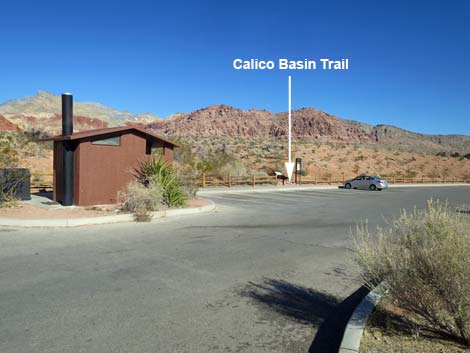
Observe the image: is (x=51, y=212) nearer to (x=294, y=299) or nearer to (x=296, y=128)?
(x=294, y=299)

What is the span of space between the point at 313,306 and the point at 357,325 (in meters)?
1.18

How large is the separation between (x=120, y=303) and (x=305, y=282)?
9.26 feet

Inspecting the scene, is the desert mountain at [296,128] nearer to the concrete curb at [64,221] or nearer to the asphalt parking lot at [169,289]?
the concrete curb at [64,221]

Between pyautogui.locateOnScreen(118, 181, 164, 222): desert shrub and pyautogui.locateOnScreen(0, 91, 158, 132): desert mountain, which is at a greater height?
pyautogui.locateOnScreen(0, 91, 158, 132): desert mountain

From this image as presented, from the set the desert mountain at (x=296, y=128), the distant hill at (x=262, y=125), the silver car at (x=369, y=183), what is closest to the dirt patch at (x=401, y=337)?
the silver car at (x=369, y=183)

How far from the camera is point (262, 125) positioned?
15450 cm

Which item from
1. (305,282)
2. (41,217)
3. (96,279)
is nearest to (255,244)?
(305,282)

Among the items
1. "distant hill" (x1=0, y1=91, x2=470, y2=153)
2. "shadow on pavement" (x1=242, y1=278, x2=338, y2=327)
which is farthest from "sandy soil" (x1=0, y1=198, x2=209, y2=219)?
"distant hill" (x1=0, y1=91, x2=470, y2=153)

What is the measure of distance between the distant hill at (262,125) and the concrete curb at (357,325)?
4971 inches

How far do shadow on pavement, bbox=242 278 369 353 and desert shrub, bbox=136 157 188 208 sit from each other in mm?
8909

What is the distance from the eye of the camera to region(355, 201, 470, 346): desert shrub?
11.7 ft

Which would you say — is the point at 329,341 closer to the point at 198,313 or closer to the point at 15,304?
the point at 198,313

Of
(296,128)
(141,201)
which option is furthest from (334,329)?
(296,128)

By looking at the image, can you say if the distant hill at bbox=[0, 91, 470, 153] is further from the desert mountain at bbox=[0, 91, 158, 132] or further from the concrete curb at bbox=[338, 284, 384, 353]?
the concrete curb at bbox=[338, 284, 384, 353]
